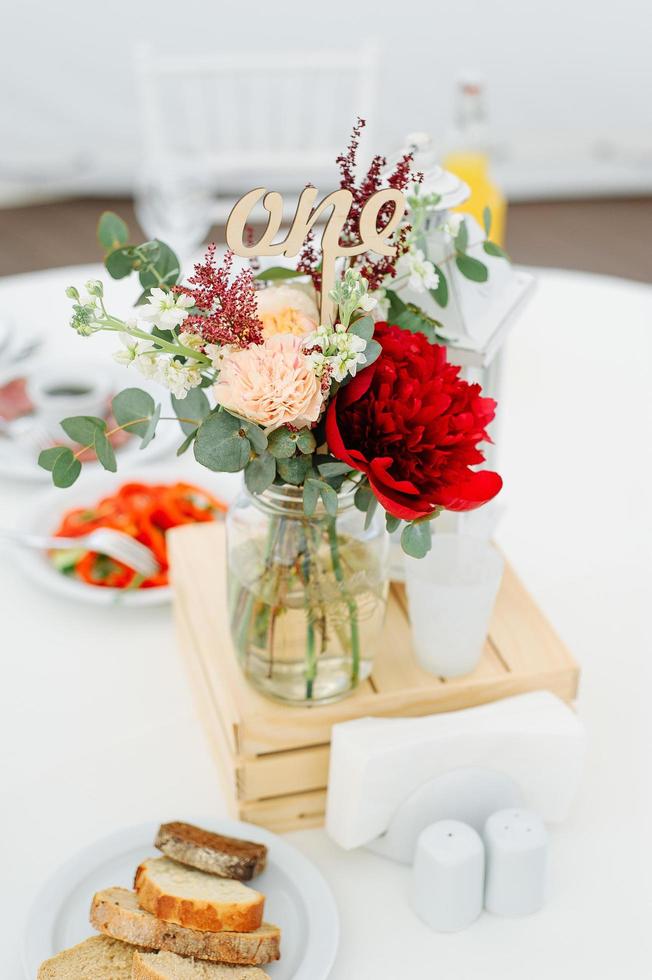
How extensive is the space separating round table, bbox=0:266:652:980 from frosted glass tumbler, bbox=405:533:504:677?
18 cm

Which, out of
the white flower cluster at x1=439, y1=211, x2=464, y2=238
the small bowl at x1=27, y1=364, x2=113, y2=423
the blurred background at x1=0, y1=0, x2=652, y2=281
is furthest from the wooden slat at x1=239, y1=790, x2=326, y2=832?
the blurred background at x1=0, y1=0, x2=652, y2=281

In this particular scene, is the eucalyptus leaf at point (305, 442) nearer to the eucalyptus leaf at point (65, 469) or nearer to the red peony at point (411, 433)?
the red peony at point (411, 433)

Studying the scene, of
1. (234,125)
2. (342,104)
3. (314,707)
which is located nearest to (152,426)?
(314,707)

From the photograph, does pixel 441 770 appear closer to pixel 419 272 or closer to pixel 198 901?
pixel 198 901

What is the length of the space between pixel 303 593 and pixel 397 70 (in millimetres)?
3322

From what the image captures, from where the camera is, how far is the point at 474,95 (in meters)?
1.84

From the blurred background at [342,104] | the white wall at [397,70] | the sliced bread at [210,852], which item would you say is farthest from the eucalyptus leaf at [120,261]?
the white wall at [397,70]

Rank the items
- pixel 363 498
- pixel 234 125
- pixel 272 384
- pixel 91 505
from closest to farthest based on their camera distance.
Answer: pixel 272 384 < pixel 363 498 < pixel 91 505 < pixel 234 125

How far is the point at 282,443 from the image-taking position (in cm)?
76

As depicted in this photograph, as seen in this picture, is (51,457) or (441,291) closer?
(51,457)

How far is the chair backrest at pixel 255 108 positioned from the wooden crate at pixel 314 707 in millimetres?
1050

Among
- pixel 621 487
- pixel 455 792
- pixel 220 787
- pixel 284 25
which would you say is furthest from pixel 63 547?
pixel 284 25

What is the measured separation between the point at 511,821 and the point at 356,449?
33 centimetres

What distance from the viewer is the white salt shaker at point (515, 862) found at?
0.86 meters
